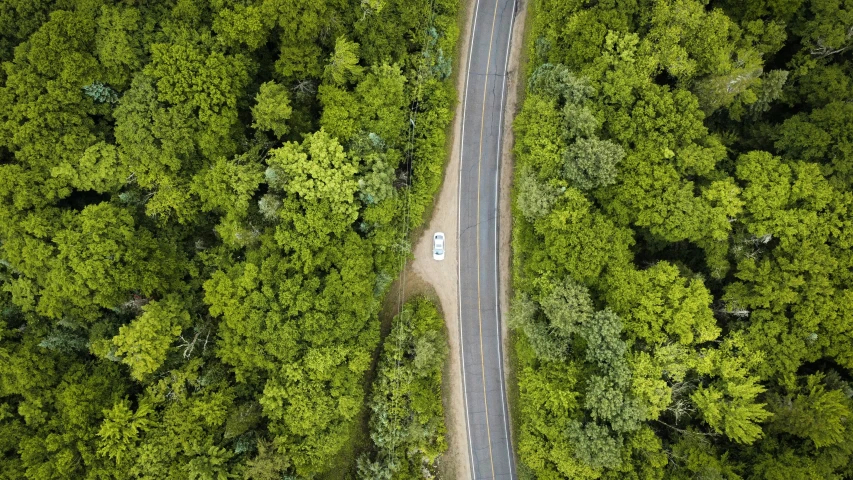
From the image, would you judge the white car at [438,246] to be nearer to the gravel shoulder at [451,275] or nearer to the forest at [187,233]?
the gravel shoulder at [451,275]

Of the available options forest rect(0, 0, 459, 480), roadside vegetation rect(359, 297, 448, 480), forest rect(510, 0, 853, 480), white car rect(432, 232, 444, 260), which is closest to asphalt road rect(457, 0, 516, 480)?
white car rect(432, 232, 444, 260)

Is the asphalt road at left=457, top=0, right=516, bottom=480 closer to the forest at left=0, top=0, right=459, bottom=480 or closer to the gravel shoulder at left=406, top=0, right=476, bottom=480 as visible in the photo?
the gravel shoulder at left=406, top=0, right=476, bottom=480

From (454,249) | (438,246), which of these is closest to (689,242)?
(454,249)

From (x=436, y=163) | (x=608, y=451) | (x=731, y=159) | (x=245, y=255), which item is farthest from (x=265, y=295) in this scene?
(x=731, y=159)

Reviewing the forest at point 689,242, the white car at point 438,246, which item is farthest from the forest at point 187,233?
the forest at point 689,242

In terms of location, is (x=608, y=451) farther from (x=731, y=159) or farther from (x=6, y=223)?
(x=6, y=223)

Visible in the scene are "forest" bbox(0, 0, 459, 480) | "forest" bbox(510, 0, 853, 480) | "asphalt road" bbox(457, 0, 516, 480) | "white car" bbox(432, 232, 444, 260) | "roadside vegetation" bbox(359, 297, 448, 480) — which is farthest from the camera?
"white car" bbox(432, 232, 444, 260)
